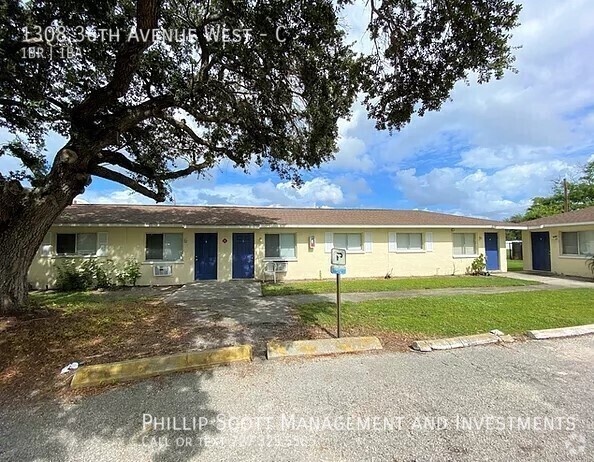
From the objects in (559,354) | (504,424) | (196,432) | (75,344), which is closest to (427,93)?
(559,354)

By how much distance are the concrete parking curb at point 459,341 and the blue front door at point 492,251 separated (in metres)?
12.5

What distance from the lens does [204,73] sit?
6871 mm

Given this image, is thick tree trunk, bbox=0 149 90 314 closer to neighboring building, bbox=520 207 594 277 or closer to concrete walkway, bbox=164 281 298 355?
concrete walkway, bbox=164 281 298 355

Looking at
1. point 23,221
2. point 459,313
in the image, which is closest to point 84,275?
point 23,221

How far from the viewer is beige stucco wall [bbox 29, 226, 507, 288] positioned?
42.0 feet

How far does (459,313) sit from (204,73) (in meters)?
7.82

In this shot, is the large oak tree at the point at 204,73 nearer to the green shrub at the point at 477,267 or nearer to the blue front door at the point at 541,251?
the green shrub at the point at 477,267

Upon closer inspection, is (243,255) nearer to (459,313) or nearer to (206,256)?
(206,256)

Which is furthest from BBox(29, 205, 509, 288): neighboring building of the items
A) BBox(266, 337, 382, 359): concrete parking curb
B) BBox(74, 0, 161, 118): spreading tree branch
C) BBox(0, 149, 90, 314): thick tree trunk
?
BBox(266, 337, 382, 359): concrete parking curb

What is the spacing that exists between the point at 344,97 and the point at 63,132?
7.51 metres

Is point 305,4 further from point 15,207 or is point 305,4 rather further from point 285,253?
point 285,253

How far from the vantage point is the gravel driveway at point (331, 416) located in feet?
8.63

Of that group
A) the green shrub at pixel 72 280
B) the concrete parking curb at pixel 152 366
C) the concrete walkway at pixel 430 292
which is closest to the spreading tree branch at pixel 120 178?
the concrete walkway at pixel 430 292

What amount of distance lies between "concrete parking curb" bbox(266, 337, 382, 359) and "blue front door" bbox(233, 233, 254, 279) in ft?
29.6
